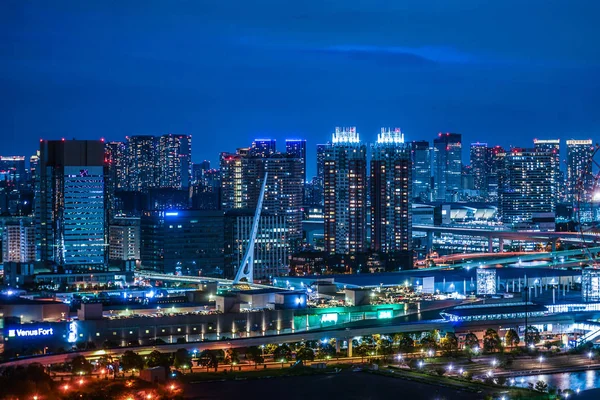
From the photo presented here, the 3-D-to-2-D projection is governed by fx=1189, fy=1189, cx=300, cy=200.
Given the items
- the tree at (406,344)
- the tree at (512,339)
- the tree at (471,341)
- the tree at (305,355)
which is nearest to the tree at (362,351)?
the tree at (406,344)

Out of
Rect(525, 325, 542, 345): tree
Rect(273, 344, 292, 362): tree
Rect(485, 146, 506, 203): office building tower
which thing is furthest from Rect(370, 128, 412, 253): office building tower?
Rect(485, 146, 506, 203): office building tower

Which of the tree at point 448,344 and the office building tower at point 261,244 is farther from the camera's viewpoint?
the office building tower at point 261,244

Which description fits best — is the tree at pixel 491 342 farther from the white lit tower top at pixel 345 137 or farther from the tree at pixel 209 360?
the white lit tower top at pixel 345 137

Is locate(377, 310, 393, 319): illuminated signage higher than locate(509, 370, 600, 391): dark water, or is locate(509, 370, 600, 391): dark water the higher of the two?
locate(377, 310, 393, 319): illuminated signage

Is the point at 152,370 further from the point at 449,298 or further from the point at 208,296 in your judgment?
the point at 449,298

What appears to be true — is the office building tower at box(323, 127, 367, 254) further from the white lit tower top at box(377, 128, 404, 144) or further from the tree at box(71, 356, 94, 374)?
the tree at box(71, 356, 94, 374)
